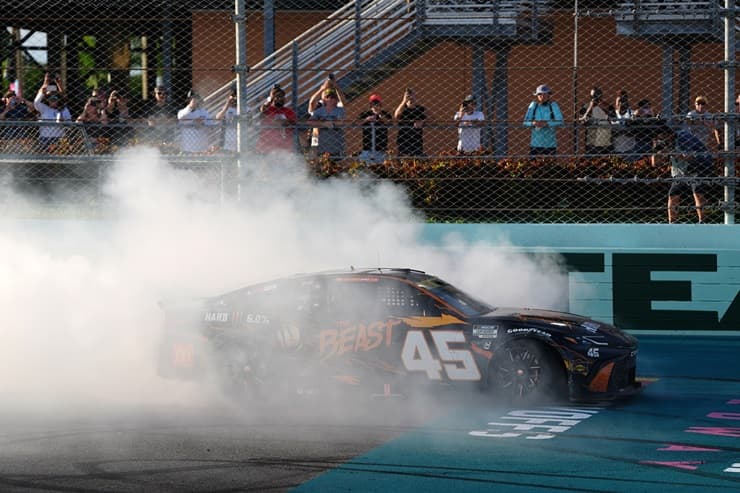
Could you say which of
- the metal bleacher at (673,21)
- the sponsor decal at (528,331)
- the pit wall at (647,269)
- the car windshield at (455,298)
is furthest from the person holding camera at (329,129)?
the metal bleacher at (673,21)

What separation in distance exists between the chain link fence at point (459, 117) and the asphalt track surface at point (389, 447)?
10.2ft

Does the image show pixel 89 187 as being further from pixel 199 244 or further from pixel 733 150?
pixel 733 150

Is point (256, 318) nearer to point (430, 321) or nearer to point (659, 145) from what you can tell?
point (430, 321)

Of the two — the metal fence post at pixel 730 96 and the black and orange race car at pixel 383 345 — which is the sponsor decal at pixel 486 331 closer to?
the black and orange race car at pixel 383 345

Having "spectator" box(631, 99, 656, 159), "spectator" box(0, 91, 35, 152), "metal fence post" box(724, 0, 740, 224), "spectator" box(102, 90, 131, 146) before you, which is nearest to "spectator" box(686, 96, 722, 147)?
"metal fence post" box(724, 0, 740, 224)

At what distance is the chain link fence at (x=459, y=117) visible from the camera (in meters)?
11.9

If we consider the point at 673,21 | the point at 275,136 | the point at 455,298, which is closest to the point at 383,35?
the point at 673,21

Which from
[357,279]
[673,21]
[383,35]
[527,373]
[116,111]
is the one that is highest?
[673,21]

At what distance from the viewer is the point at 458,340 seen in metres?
9.27

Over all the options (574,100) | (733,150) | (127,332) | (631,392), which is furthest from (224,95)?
(631,392)

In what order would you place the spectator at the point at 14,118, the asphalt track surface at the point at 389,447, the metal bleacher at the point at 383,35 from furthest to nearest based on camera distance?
the metal bleacher at the point at 383,35, the spectator at the point at 14,118, the asphalt track surface at the point at 389,447

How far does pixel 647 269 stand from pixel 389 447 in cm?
552

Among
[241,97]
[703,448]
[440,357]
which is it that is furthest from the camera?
[241,97]

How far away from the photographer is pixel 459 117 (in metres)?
14.7
